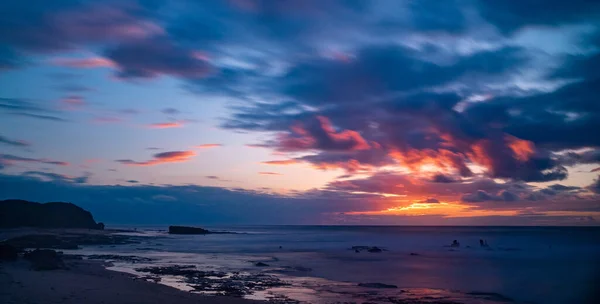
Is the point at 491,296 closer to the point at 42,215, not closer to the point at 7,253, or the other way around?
the point at 7,253

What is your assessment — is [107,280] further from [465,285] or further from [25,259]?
[465,285]

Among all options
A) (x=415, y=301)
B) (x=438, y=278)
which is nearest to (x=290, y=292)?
(x=415, y=301)

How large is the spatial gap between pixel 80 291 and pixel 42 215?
113 meters

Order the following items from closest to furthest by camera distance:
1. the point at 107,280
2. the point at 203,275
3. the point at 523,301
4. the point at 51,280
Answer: the point at 51,280 → the point at 107,280 → the point at 523,301 → the point at 203,275

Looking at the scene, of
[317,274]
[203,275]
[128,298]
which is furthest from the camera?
[317,274]

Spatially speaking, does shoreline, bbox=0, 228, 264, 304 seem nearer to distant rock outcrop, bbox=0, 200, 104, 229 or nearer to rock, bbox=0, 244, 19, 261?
rock, bbox=0, 244, 19, 261

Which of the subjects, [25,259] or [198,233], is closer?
[25,259]

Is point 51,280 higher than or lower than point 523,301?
higher

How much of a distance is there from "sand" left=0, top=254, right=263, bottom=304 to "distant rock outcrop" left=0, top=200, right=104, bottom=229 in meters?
93.4

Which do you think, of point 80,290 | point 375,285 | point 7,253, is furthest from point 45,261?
point 375,285

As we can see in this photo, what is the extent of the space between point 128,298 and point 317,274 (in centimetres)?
2030

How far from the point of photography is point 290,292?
26.2 m

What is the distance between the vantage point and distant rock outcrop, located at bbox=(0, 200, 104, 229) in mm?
109188

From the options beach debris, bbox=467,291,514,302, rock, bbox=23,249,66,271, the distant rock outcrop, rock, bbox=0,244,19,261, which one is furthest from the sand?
the distant rock outcrop
